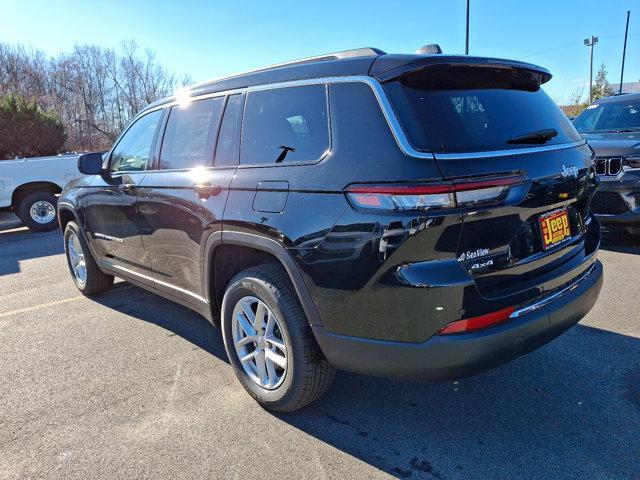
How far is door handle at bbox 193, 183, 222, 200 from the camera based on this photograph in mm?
2916

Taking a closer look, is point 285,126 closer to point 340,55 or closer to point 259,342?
point 340,55

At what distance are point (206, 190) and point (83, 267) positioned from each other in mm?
2814

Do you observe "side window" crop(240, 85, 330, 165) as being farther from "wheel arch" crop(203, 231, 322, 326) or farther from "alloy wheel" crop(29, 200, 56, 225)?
"alloy wheel" crop(29, 200, 56, 225)

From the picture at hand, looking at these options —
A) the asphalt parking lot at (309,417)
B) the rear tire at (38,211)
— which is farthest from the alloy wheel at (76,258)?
the rear tire at (38,211)

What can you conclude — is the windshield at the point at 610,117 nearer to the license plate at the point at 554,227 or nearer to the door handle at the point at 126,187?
the license plate at the point at 554,227

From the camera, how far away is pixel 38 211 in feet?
32.6

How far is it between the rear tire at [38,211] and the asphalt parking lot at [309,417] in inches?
270

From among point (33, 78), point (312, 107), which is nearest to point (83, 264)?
point (312, 107)

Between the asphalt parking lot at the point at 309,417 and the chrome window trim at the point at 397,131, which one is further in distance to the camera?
the asphalt parking lot at the point at 309,417

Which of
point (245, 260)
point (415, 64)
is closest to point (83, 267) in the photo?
point (245, 260)

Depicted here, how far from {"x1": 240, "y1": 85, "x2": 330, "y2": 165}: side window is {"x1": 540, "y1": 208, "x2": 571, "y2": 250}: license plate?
115 centimetres

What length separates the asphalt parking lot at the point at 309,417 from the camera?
7.68ft

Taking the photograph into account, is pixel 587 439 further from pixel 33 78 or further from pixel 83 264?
pixel 33 78

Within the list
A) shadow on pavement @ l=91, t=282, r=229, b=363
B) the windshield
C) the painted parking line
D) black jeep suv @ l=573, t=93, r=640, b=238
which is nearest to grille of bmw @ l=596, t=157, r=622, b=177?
black jeep suv @ l=573, t=93, r=640, b=238
